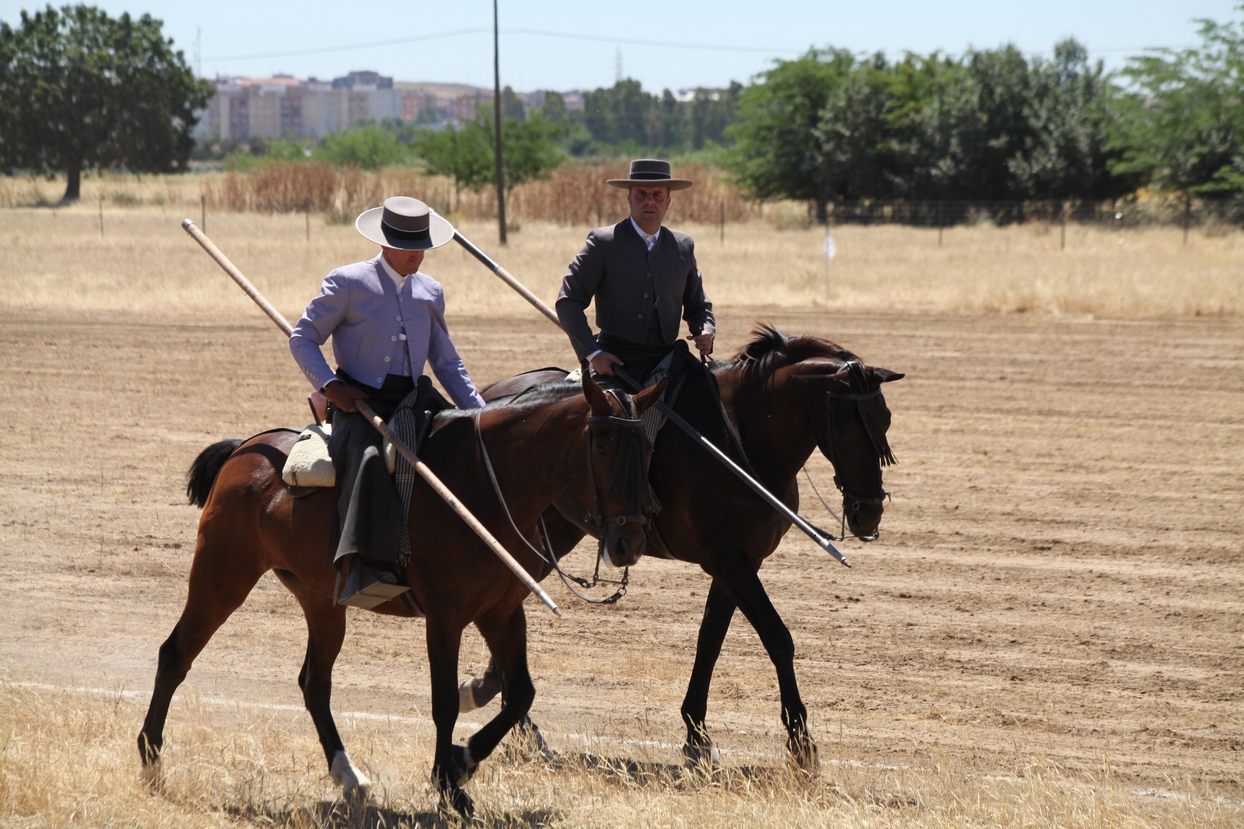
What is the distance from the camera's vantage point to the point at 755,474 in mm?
5906

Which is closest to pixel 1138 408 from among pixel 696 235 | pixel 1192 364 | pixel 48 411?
pixel 1192 364

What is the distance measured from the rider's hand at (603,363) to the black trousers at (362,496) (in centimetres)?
139

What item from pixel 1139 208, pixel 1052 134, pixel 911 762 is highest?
pixel 1052 134

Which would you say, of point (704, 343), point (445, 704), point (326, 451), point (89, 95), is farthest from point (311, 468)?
point (89, 95)

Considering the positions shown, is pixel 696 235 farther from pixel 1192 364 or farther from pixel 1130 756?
pixel 1130 756

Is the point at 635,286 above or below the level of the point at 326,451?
above

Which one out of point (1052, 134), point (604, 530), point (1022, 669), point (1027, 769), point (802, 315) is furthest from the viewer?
point (1052, 134)

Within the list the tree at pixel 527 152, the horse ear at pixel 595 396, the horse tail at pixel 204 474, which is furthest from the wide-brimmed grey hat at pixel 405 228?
the tree at pixel 527 152

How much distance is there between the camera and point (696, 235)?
4319 centimetres

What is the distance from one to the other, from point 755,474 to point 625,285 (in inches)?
51.3

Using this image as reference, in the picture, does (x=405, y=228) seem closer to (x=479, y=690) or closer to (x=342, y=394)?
(x=342, y=394)

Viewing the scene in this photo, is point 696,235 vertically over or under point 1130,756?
over

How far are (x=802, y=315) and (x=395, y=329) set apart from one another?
57.7 ft

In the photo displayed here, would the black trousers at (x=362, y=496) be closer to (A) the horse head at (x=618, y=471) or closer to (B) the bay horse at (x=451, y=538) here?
(B) the bay horse at (x=451, y=538)
